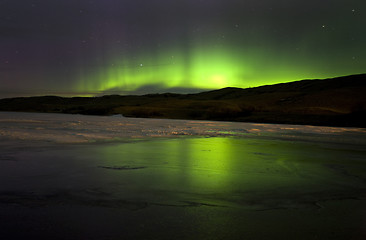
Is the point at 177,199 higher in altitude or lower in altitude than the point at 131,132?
lower

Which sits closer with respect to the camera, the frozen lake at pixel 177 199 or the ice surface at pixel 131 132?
the frozen lake at pixel 177 199

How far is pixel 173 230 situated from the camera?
311 centimetres

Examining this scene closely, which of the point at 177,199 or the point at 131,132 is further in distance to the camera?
the point at 131,132

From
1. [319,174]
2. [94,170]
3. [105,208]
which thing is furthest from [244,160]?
[105,208]

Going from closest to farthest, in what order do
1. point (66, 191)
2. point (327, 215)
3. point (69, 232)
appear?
point (69, 232) → point (327, 215) → point (66, 191)

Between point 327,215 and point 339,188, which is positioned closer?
point 327,215

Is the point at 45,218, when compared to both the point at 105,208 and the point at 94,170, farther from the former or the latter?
the point at 94,170

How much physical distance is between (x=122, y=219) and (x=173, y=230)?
62cm

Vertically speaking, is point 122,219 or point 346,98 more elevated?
point 346,98

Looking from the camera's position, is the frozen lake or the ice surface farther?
the ice surface

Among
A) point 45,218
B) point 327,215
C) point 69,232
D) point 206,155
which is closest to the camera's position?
point 69,232

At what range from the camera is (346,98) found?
190 ft

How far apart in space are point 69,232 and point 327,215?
9.35 feet

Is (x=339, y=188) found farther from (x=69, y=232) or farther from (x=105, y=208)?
(x=69, y=232)
